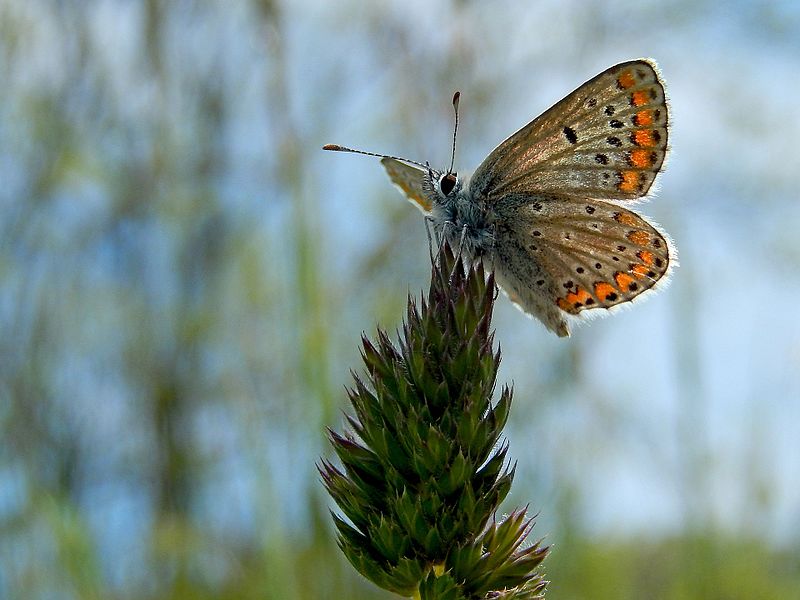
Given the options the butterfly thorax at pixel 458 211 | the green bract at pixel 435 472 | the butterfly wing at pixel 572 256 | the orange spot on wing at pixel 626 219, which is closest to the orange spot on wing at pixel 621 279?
the butterfly wing at pixel 572 256

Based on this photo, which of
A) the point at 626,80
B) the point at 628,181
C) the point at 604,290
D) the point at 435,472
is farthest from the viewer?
the point at 604,290

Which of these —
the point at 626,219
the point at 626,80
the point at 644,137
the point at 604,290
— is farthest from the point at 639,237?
the point at 626,80

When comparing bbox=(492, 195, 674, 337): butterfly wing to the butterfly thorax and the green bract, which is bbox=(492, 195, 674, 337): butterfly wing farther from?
the green bract

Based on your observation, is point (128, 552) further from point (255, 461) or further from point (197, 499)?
point (255, 461)

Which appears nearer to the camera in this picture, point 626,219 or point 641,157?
point 641,157

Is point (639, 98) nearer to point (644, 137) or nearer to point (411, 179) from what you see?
point (644, 137)

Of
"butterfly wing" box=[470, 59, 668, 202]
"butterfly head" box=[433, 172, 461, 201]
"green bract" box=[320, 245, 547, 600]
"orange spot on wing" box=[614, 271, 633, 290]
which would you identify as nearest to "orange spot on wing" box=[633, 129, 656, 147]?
"butterfly wing" box=[470, 59, 668, 202]

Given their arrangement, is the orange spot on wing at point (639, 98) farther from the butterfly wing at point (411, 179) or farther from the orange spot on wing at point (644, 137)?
the butterfly wing at point (411, 179)

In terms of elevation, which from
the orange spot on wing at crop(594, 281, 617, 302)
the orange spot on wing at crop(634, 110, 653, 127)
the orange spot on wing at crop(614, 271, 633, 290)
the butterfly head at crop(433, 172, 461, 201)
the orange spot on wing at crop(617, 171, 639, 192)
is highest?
the orange spot on wing at crop(634, 110, 653, 127)
